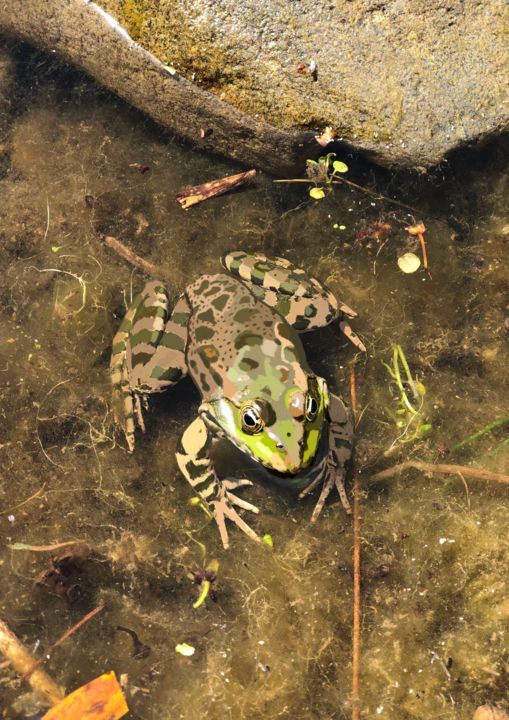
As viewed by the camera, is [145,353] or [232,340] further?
[145,353]

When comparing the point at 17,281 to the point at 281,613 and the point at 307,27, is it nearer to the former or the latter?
the point at 307,27

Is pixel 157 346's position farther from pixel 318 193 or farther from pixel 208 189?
pixel 318 193

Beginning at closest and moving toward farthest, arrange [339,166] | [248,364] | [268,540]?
[248,364] < [268,540] < [339,166]

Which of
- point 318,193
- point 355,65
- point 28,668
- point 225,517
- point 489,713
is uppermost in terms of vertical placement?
point 355,65

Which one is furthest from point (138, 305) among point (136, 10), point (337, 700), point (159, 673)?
point (337, 700)

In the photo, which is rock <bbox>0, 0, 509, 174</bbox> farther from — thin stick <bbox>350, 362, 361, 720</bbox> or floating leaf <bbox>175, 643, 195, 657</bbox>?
floating leaf <bbox>175, 643, 195, 657</bbox>

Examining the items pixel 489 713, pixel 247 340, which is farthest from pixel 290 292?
pixel 489 713

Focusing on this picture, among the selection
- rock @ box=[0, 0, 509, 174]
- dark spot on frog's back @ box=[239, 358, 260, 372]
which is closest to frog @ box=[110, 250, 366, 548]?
dark spot on frog's back @ box=[239, 358, 260, 372]

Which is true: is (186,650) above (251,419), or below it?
below
